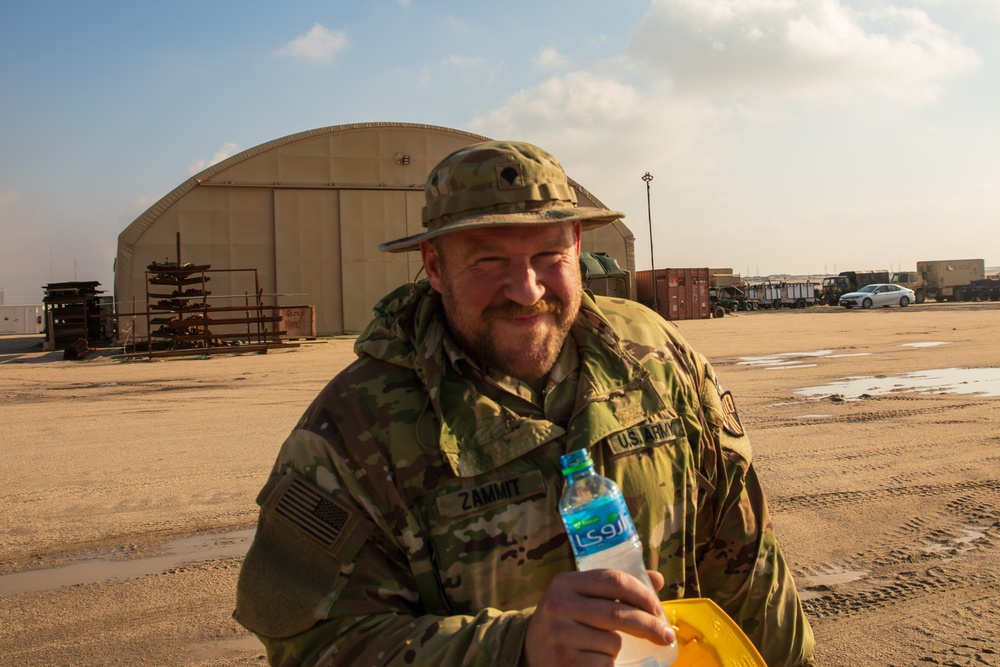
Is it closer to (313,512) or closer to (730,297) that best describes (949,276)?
(730,297)

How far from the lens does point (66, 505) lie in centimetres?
596

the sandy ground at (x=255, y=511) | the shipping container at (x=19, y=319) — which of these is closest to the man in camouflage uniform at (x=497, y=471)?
the sandy ground at (x=255, y=511)

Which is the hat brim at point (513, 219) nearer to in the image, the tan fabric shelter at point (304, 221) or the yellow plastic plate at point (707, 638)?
the yellow plastic plate at point (707, 638)

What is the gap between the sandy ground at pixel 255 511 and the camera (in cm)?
365

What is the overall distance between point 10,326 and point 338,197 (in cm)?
3312

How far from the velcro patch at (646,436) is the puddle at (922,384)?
28.9 ft

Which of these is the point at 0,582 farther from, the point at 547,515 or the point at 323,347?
the point at 323,347

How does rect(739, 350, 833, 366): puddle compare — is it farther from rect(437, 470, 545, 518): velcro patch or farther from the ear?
rect(437, 470, 545, 518): velcro patch

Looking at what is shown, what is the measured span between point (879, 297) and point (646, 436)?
43.5 metres

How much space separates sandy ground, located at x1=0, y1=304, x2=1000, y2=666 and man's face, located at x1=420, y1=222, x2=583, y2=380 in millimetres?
2367

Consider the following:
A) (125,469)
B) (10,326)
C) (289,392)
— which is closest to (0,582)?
(125,469)

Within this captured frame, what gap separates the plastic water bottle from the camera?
150cm

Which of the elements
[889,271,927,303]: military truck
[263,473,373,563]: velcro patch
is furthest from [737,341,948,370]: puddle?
[889,271,927,303]: military truck

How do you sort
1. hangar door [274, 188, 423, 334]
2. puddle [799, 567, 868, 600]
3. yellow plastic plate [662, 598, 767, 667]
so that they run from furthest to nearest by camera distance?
hangar door [274, 188, 423, 334]
puddle [799, 567, 868, 600]
yellow plastic plate [662, 598, 767, 667]
